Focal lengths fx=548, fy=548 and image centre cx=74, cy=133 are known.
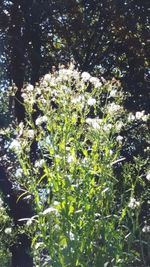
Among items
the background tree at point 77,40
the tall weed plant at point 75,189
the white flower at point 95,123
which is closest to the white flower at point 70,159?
the tall weed plant at point 75,189

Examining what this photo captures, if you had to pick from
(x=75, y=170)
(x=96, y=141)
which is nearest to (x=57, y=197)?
(x=75, y=170)

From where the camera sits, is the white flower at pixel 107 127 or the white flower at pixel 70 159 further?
the white flower at pixel 107 127

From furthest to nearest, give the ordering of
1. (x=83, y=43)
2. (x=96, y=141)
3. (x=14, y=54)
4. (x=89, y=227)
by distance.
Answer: (x=83, y=43)
(x=14, y=54)
(x=96, y=141)
(x=89, y=227)

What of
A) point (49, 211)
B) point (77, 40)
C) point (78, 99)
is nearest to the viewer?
point (49, 211)

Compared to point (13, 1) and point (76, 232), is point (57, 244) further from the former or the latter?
point (13, 1)

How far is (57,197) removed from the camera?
3.42m

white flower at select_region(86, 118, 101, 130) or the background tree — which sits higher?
the background tree

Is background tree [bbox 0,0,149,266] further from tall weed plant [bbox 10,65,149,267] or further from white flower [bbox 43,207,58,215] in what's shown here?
white flower [bbox 43,207,58,215]

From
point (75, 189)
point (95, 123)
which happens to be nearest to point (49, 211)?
point (75, 189)

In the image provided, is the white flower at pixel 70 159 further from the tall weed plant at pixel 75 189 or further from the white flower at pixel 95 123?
the white flower at pixel 95 123

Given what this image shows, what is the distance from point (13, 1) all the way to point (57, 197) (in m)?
4.78

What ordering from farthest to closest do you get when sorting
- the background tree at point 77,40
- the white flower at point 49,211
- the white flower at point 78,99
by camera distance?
the background tree at point 77,40 → the white flower at point 78,99 → the white flower at point 49,211

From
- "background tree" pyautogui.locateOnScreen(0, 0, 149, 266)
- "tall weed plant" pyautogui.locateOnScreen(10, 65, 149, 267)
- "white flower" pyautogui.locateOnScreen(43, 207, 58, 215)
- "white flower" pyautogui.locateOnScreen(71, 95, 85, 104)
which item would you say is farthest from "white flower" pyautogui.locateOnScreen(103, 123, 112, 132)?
"background tree" pyautogui.locateOnScreen(0, 0, 149, 266)

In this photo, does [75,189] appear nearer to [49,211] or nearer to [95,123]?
[49,211]
